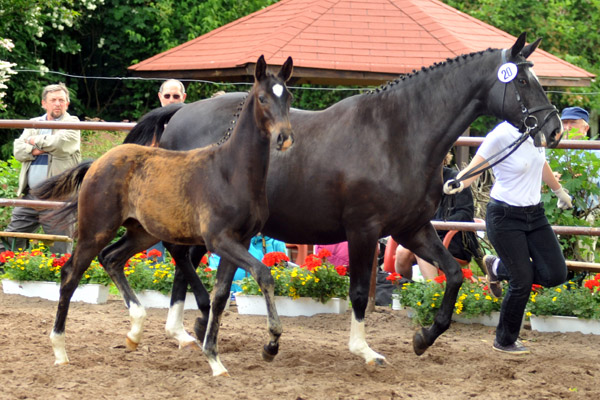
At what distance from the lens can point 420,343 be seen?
18.1ft

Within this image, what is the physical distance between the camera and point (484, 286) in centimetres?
700

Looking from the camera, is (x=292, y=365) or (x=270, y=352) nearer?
(x=270, y=352)

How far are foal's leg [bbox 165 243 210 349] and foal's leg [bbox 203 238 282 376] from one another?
2.21ft

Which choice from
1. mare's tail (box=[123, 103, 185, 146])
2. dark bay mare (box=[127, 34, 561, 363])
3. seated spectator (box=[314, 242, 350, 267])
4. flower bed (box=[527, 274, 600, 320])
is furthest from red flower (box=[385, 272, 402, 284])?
mare's tail (box=[123, 103, 185, 146])

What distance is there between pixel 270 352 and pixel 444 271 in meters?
1.31

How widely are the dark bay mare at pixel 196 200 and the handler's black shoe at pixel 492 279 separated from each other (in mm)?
2112

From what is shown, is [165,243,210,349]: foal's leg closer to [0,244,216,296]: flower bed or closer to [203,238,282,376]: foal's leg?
[203,238,282,376]: foal's leg

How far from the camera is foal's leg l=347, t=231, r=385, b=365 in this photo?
5.34 m

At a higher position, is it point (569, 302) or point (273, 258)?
point (569, 302)

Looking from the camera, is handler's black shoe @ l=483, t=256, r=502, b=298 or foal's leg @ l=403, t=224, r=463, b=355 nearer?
foal's leg @ l=403, t=224, r=463, b=355

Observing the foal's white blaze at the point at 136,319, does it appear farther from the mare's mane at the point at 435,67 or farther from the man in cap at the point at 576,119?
the man in cap at the point at 576,119

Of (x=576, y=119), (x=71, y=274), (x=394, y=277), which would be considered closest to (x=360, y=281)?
(x=71, y=274)

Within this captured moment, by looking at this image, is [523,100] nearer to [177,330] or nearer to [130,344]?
[177,330]

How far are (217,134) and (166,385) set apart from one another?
2058mm
